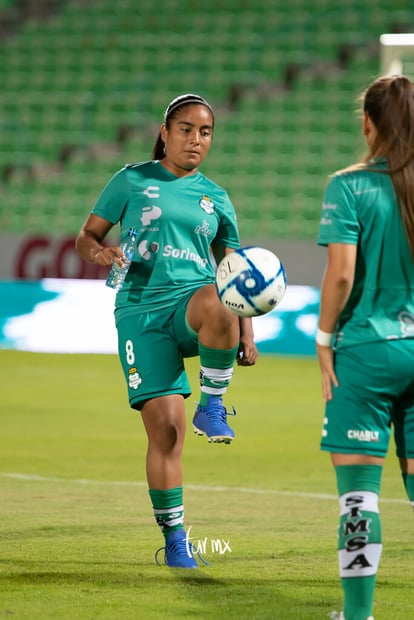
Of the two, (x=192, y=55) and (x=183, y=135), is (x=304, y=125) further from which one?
(x=183, y=135)

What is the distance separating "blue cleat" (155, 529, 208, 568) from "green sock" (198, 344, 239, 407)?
2.07 ft

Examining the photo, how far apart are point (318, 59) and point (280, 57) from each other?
2.47 feet

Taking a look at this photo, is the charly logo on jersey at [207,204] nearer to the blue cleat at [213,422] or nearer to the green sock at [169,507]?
the blue cleat at [213,422]

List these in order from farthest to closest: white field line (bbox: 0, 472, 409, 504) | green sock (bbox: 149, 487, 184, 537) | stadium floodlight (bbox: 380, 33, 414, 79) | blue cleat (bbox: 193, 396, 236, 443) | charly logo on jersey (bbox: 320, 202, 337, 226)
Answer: stadium floodlight (bbox: 380, 33, 414, 79)
white field line (bbox: 0, 472, 409, 504)
green sock (bbox: 149, 487, 184, 537)
blue cleat (bbox: 193, 396, 236, 443)
charly logo on jersey (bbox: 320, 202, 337, 226)

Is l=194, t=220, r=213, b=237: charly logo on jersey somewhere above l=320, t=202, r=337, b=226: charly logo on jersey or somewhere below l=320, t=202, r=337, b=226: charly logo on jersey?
below

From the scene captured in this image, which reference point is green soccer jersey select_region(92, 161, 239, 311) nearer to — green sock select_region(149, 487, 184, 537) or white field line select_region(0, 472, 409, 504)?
green sock select_region(149, 487, 184, 537)

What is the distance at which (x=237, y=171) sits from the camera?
20.9 m

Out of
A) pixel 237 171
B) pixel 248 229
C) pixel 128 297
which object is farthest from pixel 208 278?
pixel 237 171

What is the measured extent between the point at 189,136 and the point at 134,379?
1203mm

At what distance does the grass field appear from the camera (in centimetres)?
464

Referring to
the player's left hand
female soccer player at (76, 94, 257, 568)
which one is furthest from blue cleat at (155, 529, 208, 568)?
the player's left hand

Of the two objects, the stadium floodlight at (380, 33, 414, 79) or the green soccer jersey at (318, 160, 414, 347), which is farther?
the stadium floodlight at (380, 33, 414, 79)

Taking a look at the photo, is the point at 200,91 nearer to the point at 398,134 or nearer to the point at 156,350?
→ the point at 156,350

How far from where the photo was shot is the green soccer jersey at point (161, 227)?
5.52 m
